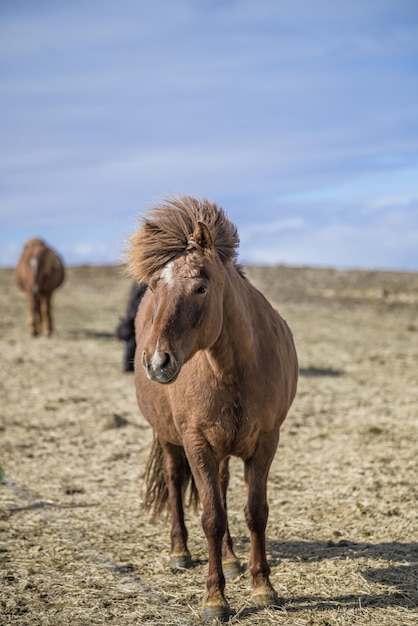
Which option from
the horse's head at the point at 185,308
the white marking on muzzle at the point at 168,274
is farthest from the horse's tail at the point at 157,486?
the white marking on muzzle at the point at 168,274

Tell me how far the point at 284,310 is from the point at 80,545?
52.6 ft

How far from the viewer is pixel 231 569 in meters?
5.29

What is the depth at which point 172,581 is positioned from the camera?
5.20m

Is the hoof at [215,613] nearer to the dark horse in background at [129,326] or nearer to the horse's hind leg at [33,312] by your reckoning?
the dark horse in background at [129,326]

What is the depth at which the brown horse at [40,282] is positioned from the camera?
1723cm

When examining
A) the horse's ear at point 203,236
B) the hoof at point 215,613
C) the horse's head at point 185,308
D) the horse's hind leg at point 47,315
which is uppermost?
the horse's ear at point 203,236

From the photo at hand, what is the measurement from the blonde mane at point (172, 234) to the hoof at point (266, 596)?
203cm

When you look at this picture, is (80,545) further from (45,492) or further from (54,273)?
(54,273)

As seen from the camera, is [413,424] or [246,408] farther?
[413,424]

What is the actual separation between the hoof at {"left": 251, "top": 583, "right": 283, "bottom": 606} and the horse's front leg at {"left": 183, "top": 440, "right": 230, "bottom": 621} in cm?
24

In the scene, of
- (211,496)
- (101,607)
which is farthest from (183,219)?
(101,607)

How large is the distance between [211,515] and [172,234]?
65.0 inches

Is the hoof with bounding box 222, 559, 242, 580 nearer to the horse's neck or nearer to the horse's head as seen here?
the horse's neck

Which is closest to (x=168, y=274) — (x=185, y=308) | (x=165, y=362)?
(x=185, y=308)
